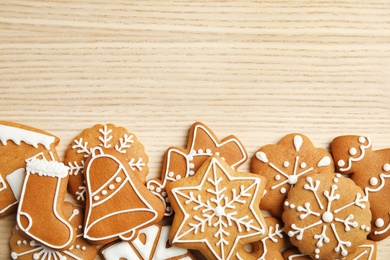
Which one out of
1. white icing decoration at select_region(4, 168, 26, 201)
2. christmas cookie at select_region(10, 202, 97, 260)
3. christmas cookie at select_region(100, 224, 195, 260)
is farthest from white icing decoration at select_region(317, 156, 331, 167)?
white icing decoration at select_region(4, 168, 26, 201)

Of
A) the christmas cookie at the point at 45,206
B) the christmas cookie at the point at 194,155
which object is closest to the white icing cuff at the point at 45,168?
the christmas cookie at the point at 45,206

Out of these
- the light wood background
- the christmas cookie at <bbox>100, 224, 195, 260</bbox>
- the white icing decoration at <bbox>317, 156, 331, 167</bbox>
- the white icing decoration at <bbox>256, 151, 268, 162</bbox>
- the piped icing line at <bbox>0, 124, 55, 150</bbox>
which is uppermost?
Result: the light wood background

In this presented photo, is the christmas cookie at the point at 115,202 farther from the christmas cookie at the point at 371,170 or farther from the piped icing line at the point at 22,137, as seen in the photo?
the christmas cookie at the point at 371,170

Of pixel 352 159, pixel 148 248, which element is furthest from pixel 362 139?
pixel 148 248

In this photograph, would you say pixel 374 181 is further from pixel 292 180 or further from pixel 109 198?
pixel 109 198

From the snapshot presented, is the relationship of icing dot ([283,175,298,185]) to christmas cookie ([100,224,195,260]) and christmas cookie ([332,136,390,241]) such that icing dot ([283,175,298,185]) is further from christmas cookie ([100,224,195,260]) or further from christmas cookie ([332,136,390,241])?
christmas cookie ([100,224,195,260])

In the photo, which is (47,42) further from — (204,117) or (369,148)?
(369,148)
